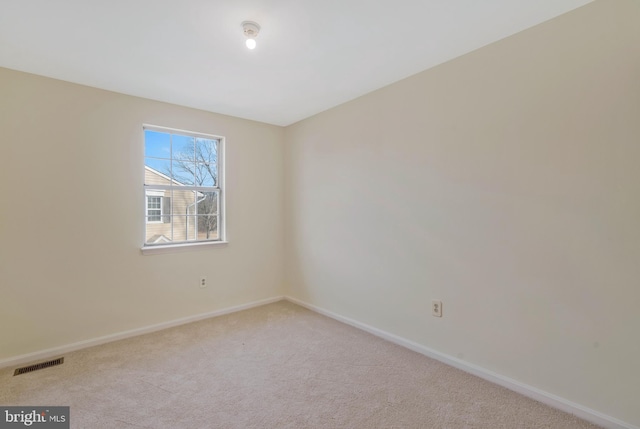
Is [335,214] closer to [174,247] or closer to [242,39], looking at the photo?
[174,247]

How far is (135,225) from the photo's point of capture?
2.89m

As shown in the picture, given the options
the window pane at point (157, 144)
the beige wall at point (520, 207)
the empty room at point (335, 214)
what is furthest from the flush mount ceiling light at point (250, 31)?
the window pane at point (157, 144)

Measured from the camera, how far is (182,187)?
3.27 metres

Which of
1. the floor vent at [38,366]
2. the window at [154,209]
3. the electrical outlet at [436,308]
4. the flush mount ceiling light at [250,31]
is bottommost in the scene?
the floor vent at [38,366]

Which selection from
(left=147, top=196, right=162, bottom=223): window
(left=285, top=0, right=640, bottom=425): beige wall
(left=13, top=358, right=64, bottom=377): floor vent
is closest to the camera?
(left=285, top=0, right=640, bottom=425): beige wall

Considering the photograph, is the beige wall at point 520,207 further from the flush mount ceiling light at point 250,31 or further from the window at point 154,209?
the window at point 154,209

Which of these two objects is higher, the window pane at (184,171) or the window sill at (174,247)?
the window pane at (184,171)

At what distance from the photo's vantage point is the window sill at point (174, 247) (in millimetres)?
2954

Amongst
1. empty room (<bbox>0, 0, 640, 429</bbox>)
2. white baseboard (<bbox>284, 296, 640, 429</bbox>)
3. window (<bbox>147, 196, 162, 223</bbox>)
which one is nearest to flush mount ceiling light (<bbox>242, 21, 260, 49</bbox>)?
empty room (<bbox>0, 0, 640, 429</bbox>)

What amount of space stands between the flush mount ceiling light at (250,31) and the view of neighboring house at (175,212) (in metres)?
1.84

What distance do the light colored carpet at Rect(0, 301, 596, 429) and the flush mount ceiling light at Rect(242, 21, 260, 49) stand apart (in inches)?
89.5

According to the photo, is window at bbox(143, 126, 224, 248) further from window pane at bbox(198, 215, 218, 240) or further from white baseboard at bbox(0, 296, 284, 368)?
white baseboard at bbox(0, 296, 284, 368)

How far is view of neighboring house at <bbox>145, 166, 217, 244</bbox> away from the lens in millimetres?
3080

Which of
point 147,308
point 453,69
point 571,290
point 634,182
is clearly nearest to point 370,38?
point 453,69
